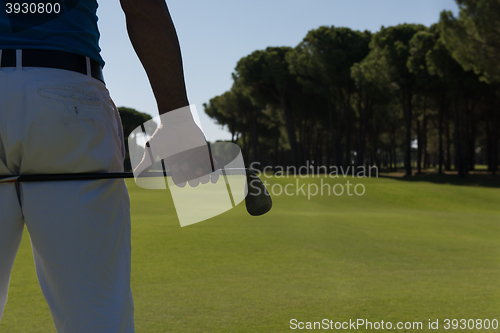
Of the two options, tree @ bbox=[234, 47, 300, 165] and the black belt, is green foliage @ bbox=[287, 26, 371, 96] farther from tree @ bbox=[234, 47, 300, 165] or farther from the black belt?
the black belt

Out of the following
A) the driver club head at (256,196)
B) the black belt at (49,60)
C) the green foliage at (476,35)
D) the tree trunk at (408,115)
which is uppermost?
the green foliage at (476,35)

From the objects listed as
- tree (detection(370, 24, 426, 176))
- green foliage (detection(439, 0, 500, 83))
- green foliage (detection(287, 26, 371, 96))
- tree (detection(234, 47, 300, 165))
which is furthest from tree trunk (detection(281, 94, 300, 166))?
green foliage (detection(439, 0, 500, 83))

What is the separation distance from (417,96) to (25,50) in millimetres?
37528

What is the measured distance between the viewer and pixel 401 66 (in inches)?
1259

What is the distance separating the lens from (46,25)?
1.29 m

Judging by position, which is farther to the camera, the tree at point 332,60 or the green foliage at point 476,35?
the tree at point 332,60

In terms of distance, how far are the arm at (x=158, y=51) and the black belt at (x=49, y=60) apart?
0.18m

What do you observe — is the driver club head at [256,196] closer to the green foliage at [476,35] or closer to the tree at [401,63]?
the green foliage at [476,35]

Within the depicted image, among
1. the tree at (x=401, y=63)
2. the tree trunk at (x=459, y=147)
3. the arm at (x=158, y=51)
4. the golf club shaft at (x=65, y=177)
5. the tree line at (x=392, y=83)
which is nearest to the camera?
the golf club shaft at (x=65, y=177)

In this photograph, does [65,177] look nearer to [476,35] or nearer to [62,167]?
[62,167]

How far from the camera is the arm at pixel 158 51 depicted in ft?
4.72

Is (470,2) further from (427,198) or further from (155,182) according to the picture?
(155,182)

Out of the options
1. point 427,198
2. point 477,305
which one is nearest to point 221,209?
point 477,305

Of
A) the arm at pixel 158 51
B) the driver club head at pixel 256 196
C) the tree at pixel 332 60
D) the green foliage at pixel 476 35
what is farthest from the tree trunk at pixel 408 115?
the arm at pixel 158 51
